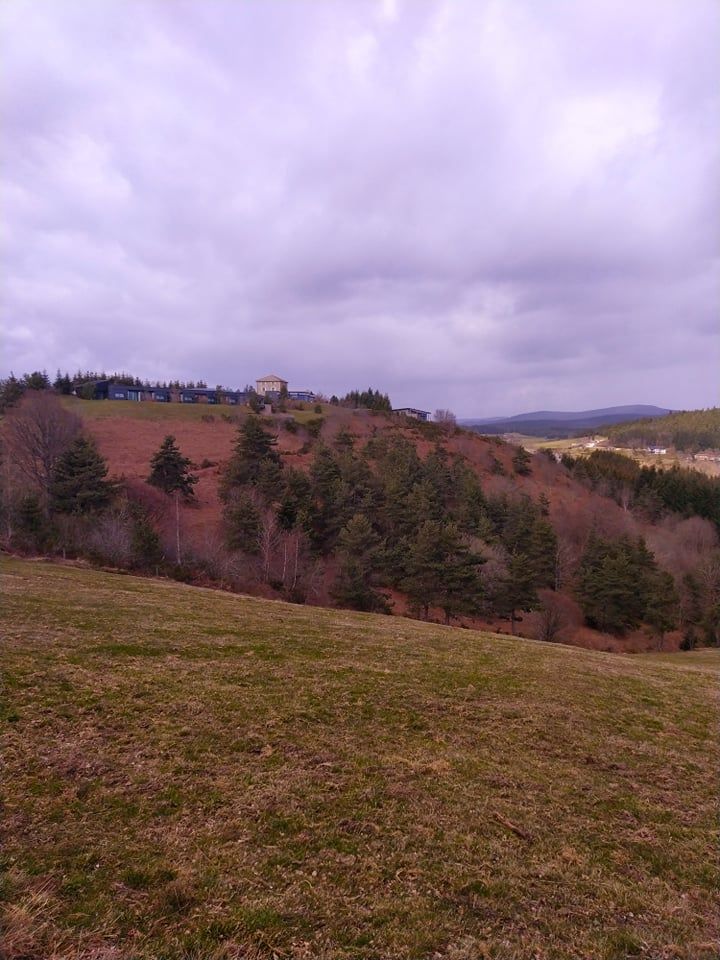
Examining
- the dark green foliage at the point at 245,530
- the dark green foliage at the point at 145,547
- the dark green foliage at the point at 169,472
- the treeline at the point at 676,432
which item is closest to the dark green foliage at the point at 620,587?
the dark green foliage at the point at 245,530

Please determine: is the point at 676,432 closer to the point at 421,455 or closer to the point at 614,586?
the point at 421,455

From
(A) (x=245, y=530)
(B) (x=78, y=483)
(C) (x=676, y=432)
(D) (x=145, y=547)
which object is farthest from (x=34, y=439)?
(C) (x=676, y=432)

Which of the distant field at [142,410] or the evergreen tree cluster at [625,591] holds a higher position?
the distant field at [142,410]

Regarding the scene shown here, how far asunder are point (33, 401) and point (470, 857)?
176 ft

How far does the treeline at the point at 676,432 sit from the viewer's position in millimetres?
135625

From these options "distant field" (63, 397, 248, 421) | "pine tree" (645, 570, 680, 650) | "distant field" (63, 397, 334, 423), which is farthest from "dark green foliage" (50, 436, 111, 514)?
"pine tree" (645, 570, 680, 650)

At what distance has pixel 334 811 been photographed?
180 inches

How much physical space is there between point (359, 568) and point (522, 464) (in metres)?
61.6

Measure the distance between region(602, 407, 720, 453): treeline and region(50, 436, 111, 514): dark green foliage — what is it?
144 metres

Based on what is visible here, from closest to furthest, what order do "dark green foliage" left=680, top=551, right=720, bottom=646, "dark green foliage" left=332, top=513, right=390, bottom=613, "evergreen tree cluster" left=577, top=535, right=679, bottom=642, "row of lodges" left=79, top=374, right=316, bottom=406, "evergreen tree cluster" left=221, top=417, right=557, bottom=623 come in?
"dark green foliage" left=332, top=513, right=390, bottom=613, "evergreen tree cluster" left=221, top=417, right=557, bottom=623, "evergreen tree cluster" left=577, top=535, right=679, bottom=642, "dark green foliage" left=680, top=551, right=720, bottom=646, "row of lodges" left=79, top=374, right=316, bottom=406

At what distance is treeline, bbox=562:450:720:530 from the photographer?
78.6m

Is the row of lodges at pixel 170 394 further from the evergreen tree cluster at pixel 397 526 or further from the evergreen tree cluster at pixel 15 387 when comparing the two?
the evergreen tree cluster at pixel 397 526

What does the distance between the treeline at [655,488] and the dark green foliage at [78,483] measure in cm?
7574

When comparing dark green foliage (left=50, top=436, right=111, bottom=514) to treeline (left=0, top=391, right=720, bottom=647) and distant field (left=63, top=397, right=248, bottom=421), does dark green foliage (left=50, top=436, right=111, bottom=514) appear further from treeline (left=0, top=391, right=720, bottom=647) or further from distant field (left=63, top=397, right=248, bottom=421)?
distant field (left=63, top=397, right=248, bottom=421)
